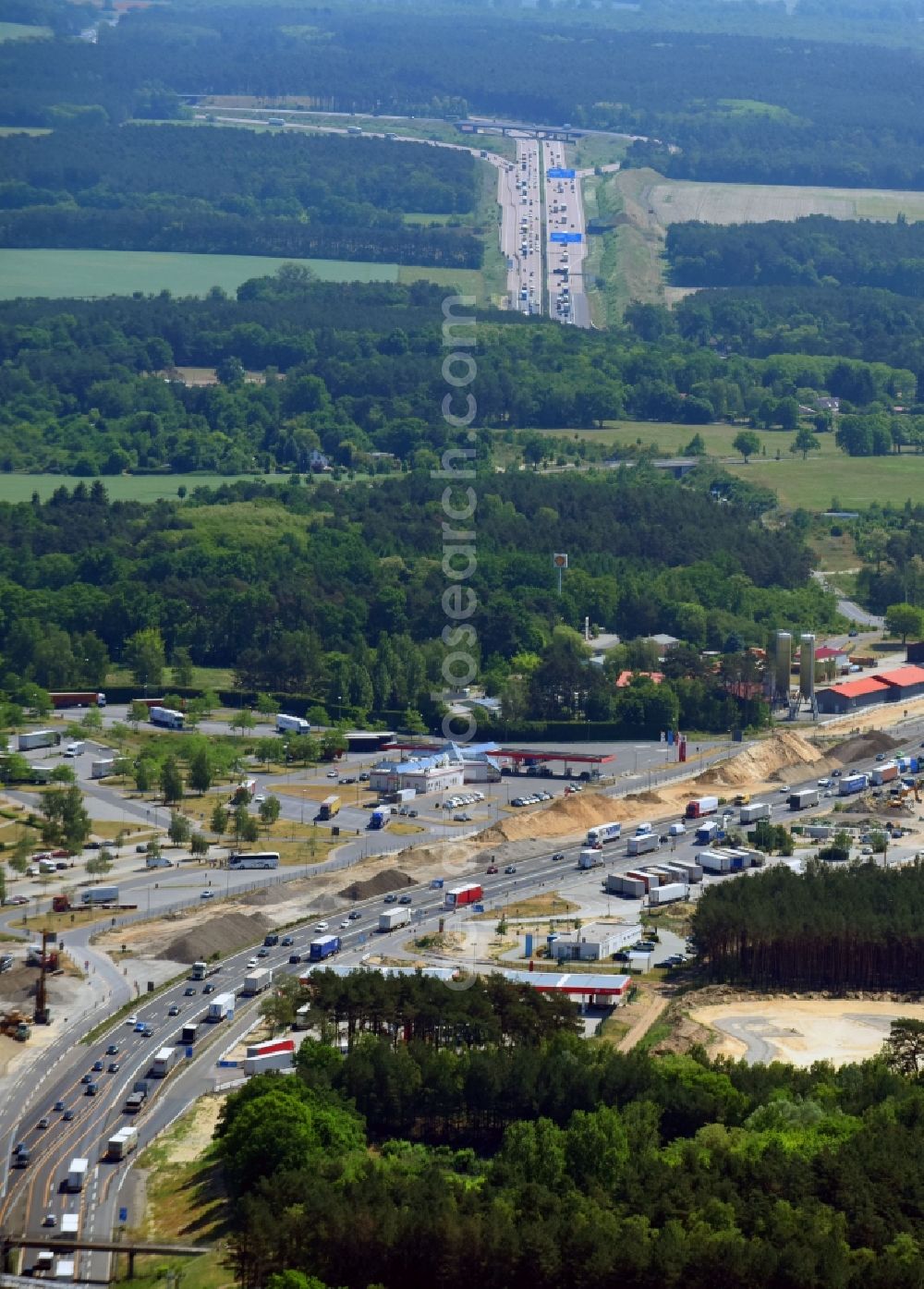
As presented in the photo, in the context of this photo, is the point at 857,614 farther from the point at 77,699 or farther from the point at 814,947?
the point at 814,947

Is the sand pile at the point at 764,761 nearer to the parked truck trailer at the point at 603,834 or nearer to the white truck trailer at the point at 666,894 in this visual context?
the parked truck trailer at the point at 603,834

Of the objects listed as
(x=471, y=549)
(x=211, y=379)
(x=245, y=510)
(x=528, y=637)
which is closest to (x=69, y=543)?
(x=245, y=510)

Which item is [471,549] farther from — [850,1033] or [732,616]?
[850,1033]

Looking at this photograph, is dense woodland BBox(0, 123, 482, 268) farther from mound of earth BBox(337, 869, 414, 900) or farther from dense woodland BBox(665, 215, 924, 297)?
mound of earth BBox(337, 869, 414, 900)

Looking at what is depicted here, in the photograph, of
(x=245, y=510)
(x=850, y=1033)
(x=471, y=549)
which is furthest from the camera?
(x=245, y=510)

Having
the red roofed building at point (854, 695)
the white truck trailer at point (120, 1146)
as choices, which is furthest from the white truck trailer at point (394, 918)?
the red roofed building at point (854, 695)

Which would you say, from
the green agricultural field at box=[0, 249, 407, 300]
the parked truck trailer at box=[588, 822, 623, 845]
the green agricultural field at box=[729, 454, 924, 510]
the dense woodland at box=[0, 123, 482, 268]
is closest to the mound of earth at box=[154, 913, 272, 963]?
the parked truck trailer at box=[588, 822, 623, 845]
